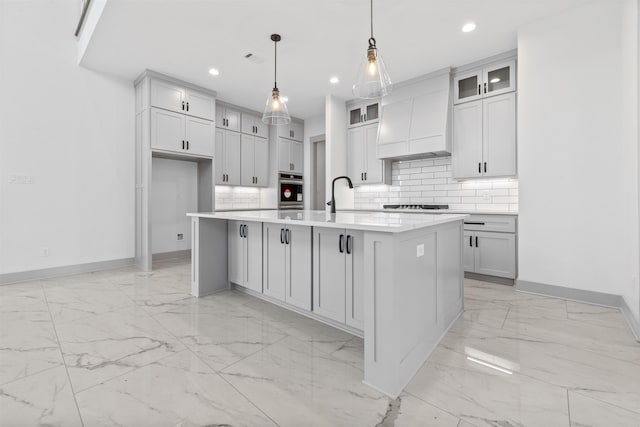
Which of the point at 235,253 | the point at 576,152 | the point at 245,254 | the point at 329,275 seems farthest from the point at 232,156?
the point at 576,152

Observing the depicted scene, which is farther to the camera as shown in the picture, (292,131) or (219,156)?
(292,131)

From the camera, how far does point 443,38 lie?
346 centimetres

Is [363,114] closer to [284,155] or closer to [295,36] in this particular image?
[284,155]

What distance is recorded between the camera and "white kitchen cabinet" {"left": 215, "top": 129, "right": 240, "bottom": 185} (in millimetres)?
5508

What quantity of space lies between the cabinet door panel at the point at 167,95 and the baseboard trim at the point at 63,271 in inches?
96.9

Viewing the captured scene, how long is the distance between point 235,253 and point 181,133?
101 inches

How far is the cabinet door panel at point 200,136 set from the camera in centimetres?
475

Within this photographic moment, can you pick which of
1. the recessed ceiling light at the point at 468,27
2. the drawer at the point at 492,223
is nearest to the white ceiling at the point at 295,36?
the recessed ceiling light at the point at 468,27

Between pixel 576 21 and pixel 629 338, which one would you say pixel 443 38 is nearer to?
pixel 576 21

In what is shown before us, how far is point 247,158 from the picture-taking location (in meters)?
6.00

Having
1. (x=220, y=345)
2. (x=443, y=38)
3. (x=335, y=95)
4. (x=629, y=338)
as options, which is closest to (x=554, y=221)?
(x=629, y=338)

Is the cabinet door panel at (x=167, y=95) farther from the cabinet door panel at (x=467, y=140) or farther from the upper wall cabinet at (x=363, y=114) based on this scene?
the cabinet door panel at (x=467, y=140)

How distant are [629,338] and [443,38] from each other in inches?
132

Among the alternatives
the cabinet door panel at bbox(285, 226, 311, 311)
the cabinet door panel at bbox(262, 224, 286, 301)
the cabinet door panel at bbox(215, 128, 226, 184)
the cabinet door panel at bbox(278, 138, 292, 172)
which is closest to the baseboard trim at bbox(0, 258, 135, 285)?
the cabinet door panel at bbox(215, 128, 226, 184)
